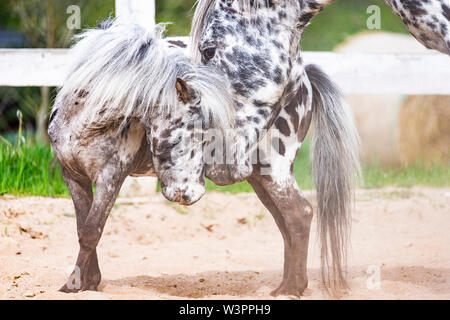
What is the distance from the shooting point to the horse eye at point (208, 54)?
2.89 metres

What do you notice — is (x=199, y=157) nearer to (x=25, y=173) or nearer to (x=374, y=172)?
(x=25, y=173)

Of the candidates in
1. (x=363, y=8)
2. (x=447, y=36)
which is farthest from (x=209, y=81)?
(x=363, y=8)

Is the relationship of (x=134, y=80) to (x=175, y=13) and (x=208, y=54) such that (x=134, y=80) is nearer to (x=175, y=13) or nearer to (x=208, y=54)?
(x=208, y=54)

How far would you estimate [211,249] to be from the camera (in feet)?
14.3

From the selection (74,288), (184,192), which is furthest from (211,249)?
(184,192)

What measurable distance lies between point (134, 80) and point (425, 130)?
14.3 feet

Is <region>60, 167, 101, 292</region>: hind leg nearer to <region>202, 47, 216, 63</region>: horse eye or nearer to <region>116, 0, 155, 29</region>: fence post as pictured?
<region>202, 47, 216, 63</region>: horse eye

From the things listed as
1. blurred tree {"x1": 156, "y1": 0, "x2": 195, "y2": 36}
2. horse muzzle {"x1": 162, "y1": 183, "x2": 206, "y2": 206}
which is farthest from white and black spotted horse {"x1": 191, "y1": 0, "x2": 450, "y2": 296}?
blurred tree {"x1": 156, "y1": 0, "x2": 195, "y2": 36}

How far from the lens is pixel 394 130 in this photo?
21.9 feet

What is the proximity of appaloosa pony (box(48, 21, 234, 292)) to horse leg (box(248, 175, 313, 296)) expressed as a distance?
1.71 ft

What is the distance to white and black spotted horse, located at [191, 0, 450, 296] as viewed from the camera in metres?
2.84

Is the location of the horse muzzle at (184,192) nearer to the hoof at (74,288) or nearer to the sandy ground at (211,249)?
the sandy ground at (211,249)

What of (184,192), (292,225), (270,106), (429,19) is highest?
(429,19)

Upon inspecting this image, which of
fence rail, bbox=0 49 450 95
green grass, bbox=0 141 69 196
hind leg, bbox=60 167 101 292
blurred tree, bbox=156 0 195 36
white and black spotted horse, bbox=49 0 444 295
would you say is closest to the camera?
white and black spotted horse, bbox=49 0 444 295
